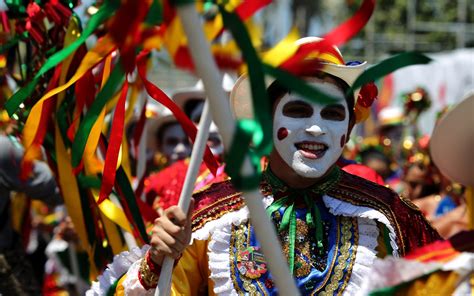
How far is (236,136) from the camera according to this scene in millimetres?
2230

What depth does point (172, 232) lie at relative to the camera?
113 inches

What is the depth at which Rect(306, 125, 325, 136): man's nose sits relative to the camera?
3514mm

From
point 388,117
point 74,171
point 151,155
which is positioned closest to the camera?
point 74,171

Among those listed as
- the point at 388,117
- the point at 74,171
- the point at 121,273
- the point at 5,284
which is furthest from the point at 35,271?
the point at 388,117

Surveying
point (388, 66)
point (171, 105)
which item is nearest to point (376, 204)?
point (171, 105)

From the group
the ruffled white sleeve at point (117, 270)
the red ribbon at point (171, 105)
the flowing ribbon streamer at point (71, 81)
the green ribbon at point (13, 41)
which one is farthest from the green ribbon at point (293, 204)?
the green ribbon at point (13, 41)

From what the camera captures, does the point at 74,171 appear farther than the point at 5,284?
No

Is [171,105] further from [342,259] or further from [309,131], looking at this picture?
[342,259]

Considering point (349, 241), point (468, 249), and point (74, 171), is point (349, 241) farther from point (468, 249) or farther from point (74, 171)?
point (74, 171)

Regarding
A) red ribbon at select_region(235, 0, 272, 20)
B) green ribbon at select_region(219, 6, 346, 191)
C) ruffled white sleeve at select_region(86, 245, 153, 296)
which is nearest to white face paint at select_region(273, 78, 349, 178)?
ruffled white sleeve at select_region(86, 245, 153, 296)

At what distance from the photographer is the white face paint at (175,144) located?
7.02m

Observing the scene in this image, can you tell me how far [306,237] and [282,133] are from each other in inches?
15.1

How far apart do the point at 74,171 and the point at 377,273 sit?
2121 mm

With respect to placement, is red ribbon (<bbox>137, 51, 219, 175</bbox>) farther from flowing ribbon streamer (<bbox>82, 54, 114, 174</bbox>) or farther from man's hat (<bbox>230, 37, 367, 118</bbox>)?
man's hat (<bbox>230, 37, 367, 118</bbox>)
